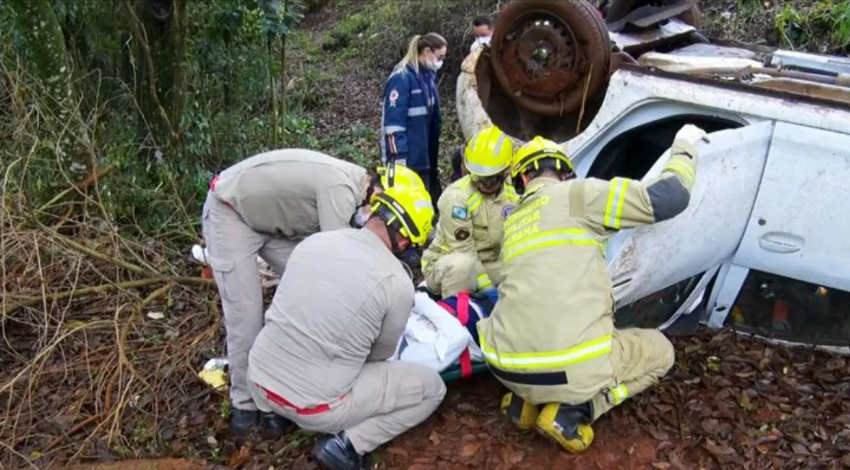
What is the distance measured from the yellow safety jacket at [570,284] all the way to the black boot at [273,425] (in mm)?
1085

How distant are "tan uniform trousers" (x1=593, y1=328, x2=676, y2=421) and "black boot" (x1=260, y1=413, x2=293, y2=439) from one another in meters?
→ 1.38

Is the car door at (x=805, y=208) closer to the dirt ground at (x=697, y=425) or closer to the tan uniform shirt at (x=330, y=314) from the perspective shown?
the dirt ground at (x=697, y=425)

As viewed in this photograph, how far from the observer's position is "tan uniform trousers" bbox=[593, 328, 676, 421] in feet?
10.1

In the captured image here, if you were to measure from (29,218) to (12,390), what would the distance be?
110cm

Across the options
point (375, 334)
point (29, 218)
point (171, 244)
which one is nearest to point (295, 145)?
point (171, 244)

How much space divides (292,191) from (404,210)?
→ 0.67 metres

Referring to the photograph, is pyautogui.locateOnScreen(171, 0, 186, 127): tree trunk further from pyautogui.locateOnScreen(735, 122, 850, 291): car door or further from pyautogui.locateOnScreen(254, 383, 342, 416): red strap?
pyautogui.locateOnScreen(735, 122, 850, 291): car door

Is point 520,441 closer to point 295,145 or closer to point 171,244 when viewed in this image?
point 171,244

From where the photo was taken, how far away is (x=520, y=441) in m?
3.24

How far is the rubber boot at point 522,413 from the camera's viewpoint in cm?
317

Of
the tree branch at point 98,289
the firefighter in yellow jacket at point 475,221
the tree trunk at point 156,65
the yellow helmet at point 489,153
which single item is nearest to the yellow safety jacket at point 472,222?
the firefighter in yellow jacket at point 475,221

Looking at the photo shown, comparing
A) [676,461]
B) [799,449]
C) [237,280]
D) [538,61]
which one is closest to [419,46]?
[538,61]

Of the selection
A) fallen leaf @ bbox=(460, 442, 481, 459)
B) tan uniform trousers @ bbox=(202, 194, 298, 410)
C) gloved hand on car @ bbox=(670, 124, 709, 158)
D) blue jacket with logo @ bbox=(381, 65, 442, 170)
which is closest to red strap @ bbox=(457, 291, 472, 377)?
fallen leaf @ bbox=(460, 442, 481, 459)

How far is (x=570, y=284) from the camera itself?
9.45 ft
